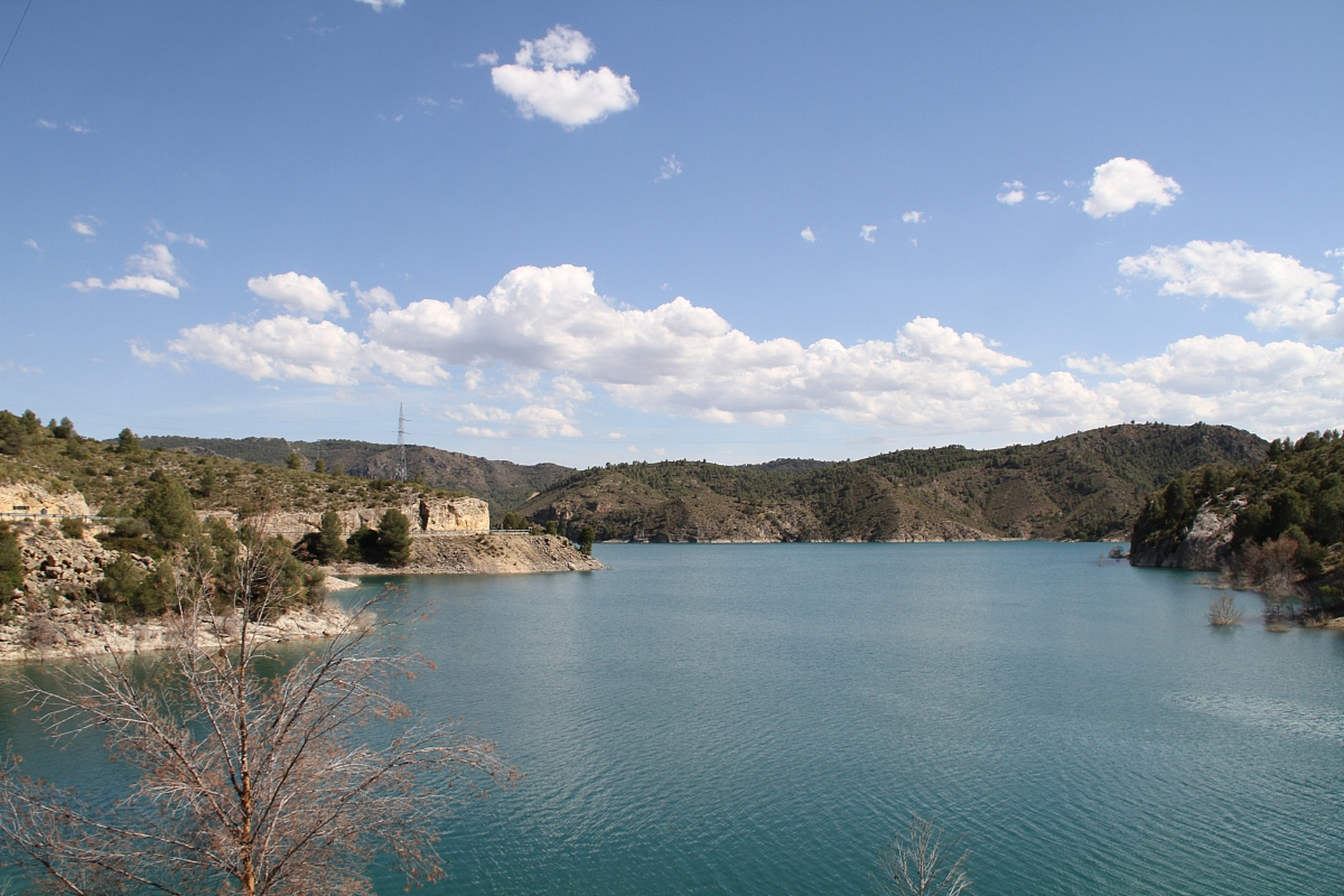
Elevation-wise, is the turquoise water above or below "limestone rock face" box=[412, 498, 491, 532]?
below

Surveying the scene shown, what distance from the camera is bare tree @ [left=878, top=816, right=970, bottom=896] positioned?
46.2 feet

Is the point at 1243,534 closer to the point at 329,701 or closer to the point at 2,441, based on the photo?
the point at 329,701

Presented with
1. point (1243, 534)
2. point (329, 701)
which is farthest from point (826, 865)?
Result: point (1243, 534)

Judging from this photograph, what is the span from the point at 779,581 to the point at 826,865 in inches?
2538

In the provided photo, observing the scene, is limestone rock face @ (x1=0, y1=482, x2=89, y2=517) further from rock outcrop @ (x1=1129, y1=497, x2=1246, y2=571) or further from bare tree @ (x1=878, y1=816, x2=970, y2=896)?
rock outcrop @ (x1=1129, y1=497, x2=1246, y2=571)

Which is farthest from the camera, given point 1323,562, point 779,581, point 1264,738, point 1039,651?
point 779,581

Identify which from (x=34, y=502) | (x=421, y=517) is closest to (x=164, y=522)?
(x=34, y=502)

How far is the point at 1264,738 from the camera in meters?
23.4

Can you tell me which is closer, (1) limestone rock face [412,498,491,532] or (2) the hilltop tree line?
(2) the hilltop tree line

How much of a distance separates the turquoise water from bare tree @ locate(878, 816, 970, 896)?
386 millimetres

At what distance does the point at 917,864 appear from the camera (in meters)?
14.1

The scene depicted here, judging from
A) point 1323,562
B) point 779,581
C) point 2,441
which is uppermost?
point 2,441

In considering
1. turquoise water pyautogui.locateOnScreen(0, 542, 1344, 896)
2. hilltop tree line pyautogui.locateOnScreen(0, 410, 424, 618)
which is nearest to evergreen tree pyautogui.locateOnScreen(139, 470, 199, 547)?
hilltop tree line pyautogui.locateOnScreen(0, 410, 424, 618)

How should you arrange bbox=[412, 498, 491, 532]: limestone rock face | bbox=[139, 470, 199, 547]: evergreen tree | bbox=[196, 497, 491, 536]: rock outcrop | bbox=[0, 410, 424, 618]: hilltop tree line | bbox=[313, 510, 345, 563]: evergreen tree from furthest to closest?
bbox=[412, 498, 491, 532]: limestone rock face < bbox=[196, 497, 491, 536]: rock outcrop < bbox=[313, 510, 345, 563]: evergreen tree < bbox=[139, 470, 199, 547]: evergreen tree < bbox=[0, 410, 424, 618]: hilltop tree line
